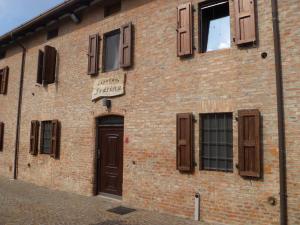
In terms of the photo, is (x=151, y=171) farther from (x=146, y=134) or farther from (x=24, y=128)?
(x=24, y=128)

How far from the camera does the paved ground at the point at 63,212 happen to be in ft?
23.3

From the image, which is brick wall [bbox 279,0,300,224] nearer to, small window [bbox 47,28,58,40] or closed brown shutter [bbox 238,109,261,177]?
closed brown shutter [bbox 238,109,261,177]

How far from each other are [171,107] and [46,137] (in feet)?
20.1

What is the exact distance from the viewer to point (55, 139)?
36.8ft

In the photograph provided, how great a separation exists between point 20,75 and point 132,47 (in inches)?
280

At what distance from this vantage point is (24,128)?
13352 mm

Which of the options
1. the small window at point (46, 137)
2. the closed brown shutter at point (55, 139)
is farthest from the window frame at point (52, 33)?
the closed brown shutter at point (55, 139)

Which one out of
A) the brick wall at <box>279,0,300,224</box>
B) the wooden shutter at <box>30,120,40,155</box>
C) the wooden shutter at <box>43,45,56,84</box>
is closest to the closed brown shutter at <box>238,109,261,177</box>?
the brick wall at <box>279,0,300,224</box>

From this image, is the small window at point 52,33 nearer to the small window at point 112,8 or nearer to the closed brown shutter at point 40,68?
the closed brown shutter at point 40,68

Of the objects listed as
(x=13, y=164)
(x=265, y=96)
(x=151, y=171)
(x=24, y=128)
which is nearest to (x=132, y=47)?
(x=151, y=171)

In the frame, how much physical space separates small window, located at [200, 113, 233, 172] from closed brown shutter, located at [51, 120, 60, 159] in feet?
19.3

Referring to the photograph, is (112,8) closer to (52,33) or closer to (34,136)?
(52,33)

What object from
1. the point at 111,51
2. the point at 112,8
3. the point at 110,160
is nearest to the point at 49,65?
the point at 111,51

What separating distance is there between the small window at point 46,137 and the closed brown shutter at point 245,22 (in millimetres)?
7938
